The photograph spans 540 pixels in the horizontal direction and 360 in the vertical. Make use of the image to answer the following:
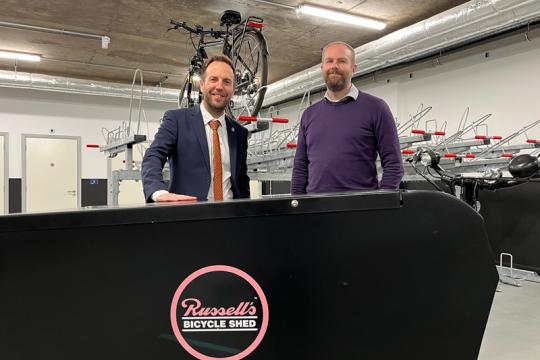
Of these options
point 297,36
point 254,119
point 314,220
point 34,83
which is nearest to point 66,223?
point 314,220

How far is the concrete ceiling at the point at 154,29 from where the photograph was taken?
5605 mm

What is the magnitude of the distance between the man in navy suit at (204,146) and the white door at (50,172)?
8.47m

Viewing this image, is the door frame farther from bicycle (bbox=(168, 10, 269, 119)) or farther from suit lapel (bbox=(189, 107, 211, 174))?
suit lapel (bbox=(189, 107, 211, 174))

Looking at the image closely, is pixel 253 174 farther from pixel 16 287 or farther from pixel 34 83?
pixel 34 83

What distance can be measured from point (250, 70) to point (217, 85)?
1.97m

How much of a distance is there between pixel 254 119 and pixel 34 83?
713cm

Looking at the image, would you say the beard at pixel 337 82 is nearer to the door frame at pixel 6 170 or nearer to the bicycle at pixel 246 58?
the bicycle at pixel 246 58

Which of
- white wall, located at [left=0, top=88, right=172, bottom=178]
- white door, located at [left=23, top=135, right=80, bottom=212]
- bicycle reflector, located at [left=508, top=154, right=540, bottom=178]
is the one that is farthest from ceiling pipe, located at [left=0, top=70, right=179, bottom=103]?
bicycle reflector, located at [left=508, top=154, right=540, bottom=178]

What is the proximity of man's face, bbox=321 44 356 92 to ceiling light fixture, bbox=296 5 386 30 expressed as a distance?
3.89 m

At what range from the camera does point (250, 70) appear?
3568 mm

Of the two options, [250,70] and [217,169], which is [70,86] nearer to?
[250,70]

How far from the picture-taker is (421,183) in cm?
592

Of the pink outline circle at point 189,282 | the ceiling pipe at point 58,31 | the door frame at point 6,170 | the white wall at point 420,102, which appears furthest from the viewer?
the door frame at point 6,170

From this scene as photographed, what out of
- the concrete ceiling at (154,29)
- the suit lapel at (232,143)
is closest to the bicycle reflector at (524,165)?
the suit lapel at (232,143)
